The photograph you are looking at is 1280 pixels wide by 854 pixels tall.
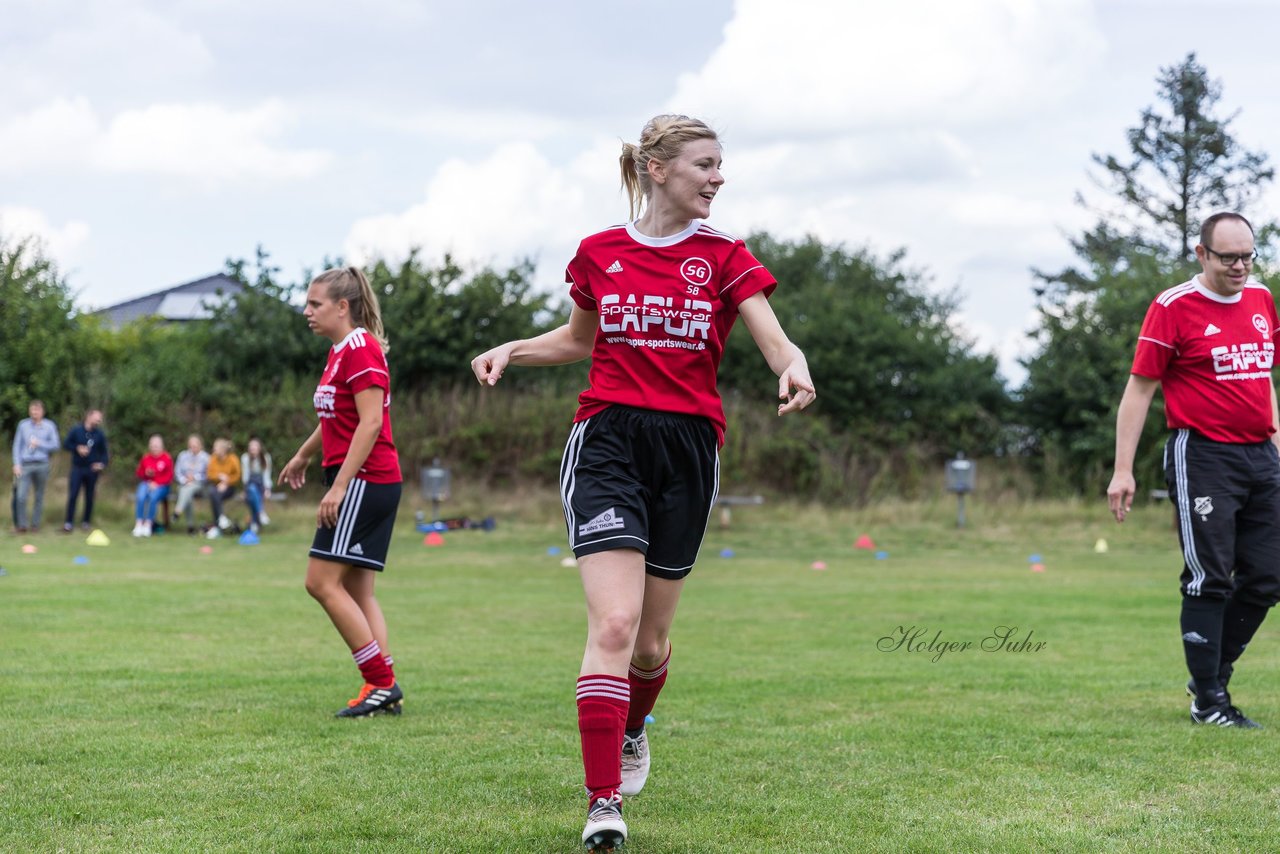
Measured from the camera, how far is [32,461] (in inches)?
821

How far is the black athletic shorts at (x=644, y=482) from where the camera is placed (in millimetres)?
3934

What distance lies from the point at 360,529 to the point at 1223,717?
12.9 feet

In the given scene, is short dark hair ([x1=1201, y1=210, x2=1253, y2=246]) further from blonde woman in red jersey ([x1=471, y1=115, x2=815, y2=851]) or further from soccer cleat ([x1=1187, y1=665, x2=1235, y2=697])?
blonde woman in red jersey ([x1=471, y1=115, x2=815, y2=851])

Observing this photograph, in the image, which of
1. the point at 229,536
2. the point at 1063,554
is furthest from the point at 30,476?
the point at 1063,554

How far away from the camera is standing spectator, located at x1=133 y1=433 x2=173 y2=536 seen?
69.4 feet

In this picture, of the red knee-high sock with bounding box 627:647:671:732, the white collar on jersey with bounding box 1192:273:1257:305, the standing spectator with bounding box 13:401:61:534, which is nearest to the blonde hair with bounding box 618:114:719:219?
the red knee-high sock with bounding box 627:647:671:732

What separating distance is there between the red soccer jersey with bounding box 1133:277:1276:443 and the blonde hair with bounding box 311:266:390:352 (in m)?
3.52

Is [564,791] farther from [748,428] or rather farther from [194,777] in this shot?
[748,428]

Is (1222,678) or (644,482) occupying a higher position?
(644,482)

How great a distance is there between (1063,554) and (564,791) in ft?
56.5

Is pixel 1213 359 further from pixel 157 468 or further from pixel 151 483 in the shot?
pixel 151 483

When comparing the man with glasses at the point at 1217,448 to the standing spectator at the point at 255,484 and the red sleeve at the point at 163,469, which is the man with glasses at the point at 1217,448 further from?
the red sleeve at the point at 163,469

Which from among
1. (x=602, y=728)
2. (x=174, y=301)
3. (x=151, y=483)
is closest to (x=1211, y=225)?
(x=602, y=728)

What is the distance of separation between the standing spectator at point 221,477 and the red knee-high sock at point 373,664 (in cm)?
1615
